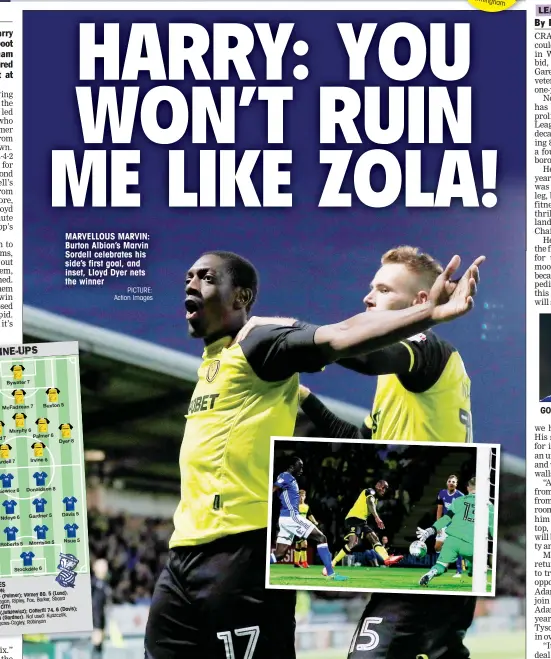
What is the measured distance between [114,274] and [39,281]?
27 cm

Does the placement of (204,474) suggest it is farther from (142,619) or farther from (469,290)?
(469,290)

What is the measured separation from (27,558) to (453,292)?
174 centimetres

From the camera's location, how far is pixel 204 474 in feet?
8.97

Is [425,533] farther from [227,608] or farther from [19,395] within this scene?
[19,395]

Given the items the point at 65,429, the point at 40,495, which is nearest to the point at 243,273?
the point at 65,429

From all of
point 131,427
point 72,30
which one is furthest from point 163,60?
point 131,427

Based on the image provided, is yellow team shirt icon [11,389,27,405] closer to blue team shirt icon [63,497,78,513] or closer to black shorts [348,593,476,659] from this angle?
blue team shirt icon [63,497,78,513]

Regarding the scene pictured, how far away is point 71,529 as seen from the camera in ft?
9.12

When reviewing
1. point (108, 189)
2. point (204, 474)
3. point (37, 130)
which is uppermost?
point (37, 130)

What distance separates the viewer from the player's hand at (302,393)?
2.76m

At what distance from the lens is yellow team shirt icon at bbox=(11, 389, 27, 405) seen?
277cm

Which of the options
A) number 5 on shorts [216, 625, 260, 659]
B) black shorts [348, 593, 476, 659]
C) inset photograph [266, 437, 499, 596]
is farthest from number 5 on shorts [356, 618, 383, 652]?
number 5 on shorts [216, 625, 260, 659]

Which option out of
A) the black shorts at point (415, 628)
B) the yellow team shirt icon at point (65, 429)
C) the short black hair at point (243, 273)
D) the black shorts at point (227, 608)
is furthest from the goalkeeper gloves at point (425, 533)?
the yellow team shirt icon at point (65, 429)

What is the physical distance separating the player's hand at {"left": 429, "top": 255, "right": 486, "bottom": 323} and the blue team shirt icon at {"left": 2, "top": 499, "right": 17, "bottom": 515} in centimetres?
158
